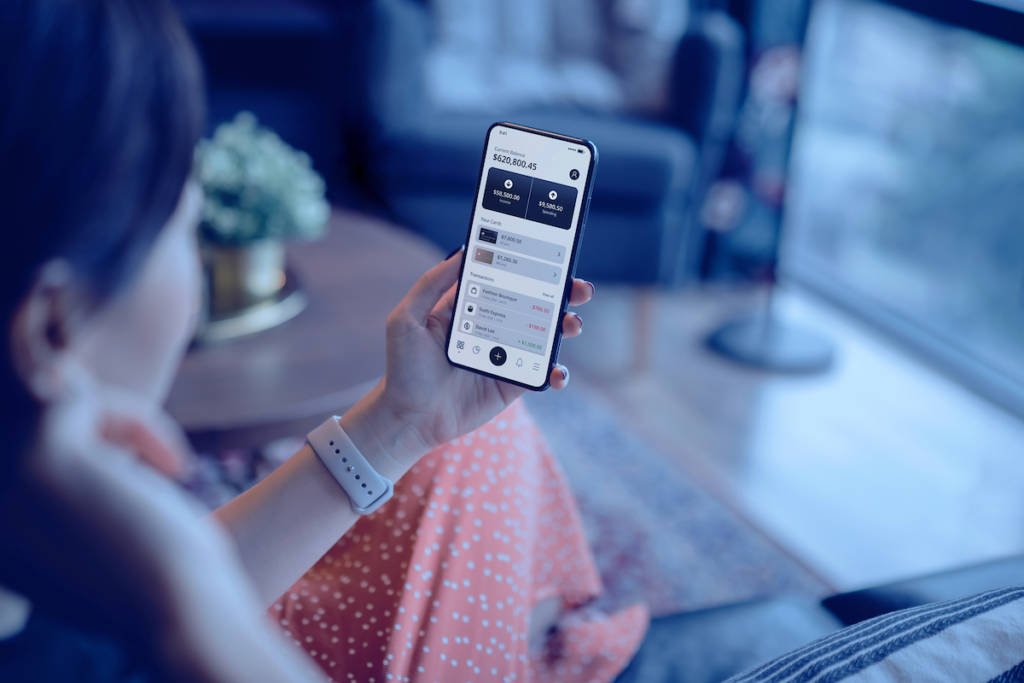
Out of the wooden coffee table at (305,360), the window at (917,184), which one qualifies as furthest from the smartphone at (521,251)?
the window at (917,184)

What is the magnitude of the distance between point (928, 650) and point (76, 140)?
1.63ft

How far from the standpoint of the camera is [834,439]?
6.47 ft

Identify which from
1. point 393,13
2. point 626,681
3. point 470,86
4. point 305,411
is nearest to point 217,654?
point 626,681

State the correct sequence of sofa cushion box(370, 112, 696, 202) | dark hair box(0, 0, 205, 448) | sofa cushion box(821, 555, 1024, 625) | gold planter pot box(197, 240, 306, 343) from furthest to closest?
1. sofa cushion box(370, 112, 696, 202)
2. gold planter pot box(197, 240, 306, 343)
3. sofa cushion box(821, 555, 1024, 625)
4. dark hair box(0, 0, 205, 448)

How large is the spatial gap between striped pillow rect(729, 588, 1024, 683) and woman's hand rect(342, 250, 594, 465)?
0.93 feet

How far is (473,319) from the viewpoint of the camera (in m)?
0.76

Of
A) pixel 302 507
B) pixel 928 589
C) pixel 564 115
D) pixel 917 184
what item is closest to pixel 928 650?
pixel 928 589

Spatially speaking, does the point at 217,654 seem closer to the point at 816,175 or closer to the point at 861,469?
the point at 861,469

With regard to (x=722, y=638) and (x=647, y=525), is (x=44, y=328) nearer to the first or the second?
(x=722, y=638)

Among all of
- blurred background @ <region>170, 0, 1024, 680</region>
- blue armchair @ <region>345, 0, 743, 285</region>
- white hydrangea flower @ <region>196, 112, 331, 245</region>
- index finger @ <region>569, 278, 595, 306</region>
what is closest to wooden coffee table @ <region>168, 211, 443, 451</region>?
blurred background @ <region>170, 0, 1024, 680</region>

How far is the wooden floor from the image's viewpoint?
167cm

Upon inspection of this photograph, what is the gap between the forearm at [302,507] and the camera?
669 millimetres

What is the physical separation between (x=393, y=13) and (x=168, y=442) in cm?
204

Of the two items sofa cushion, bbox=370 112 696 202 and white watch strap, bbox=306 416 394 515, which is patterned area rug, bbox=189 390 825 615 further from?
white watch strap, bbox=306 416 394 515
